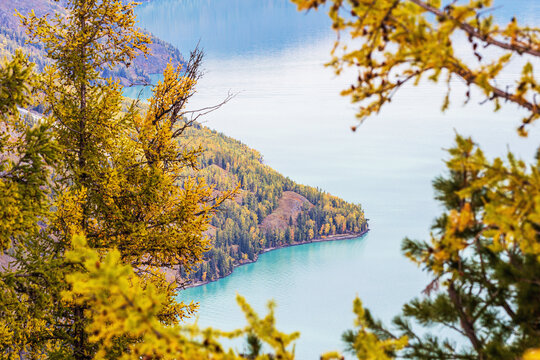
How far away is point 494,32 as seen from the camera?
2383 mm

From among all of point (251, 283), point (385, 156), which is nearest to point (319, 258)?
point (251, 283)

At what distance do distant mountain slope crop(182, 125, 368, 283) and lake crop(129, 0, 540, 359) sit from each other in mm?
2508

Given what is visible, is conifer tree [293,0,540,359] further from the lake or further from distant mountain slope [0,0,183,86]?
distant mountain slope [0,0,183,86]

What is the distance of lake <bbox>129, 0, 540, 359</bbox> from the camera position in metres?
54.4

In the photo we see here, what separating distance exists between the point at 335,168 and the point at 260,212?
19273mm

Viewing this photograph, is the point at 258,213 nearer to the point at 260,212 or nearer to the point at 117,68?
the point at 260,212

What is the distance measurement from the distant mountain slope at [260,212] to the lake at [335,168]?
98.7 inches

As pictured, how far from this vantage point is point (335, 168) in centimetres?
9588

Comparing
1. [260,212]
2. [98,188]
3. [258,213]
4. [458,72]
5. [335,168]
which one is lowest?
[458,72]

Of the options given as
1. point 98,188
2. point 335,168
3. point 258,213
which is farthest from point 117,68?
point 98,188

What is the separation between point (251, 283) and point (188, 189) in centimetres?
6211

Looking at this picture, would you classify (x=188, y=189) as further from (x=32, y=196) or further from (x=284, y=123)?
(x=284, y=123)

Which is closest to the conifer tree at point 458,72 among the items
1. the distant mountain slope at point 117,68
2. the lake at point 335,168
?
the lake at point 335,168

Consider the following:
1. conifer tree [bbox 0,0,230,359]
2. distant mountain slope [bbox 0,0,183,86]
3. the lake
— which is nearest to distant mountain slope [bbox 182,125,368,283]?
the lake
